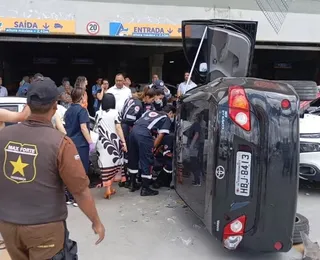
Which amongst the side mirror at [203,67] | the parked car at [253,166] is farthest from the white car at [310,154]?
the parked car at [253,166]

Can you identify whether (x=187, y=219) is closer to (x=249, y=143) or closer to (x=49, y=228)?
(x=249, y=143)

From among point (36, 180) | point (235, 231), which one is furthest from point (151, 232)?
point (36, 180)

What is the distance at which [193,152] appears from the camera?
4.34 meters

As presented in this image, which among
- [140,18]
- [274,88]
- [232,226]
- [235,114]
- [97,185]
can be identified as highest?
[140,18]

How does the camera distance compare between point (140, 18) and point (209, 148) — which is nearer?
point (209, 148)

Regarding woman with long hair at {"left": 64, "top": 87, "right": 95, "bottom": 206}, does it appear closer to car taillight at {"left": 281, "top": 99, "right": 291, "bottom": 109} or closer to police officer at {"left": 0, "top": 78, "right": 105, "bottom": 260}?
car taillight at {"left": 281, "top": 99, "right": 291, "bottom": 109}

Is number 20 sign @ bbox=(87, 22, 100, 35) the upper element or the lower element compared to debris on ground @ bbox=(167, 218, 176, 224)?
upper

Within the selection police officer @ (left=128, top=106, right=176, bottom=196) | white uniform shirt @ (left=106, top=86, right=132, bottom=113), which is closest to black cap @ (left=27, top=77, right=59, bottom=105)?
police officer @ (left=128, top=106, right=176, bottom=196)

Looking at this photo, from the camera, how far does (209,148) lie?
3617 millimetres

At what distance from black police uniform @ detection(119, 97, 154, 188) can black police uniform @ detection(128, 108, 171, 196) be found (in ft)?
1.21

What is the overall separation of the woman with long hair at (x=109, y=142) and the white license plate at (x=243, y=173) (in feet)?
9.06

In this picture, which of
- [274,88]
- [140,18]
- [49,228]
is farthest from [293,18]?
[49,228]

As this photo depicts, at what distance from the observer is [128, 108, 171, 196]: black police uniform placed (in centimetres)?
590

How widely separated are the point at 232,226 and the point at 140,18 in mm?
9703
